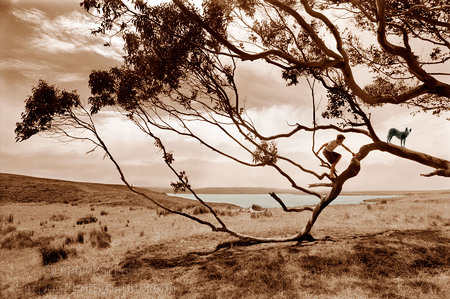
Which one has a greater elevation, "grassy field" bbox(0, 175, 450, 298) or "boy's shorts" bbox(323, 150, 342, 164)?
"boy's shorts" bbox(323, 150, 342, 164)

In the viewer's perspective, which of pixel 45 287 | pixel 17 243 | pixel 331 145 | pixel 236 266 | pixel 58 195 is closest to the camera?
pixel 45 287

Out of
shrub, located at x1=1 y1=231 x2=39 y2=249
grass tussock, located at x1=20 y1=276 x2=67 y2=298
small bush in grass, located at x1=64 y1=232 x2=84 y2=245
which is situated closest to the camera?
grass tussock, located at x1=20 y1=276 x2=67 y2=298

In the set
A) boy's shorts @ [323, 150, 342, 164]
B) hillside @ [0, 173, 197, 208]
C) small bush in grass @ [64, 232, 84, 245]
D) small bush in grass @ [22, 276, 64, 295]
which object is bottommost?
small bush in grass @ [22, 276, 64, 295]

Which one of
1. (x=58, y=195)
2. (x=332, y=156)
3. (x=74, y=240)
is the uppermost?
(x=332, y=156)

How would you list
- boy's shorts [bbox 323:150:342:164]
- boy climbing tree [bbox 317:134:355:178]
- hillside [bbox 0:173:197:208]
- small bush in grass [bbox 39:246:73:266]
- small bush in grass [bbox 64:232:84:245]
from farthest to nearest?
hillside [bbox 0:173:197:208], small bush in grass [bbox 64:232:84:245], small bush in grass [bbox 39:246:73:266], boy's shorts [bbox 323:150:342:164], boy climbing tree [bbox 317:134:355:178]

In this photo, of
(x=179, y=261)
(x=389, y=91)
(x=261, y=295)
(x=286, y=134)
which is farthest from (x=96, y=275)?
(x=389, y=91)

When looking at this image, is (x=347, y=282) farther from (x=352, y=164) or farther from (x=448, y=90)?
(x=448, y=90)

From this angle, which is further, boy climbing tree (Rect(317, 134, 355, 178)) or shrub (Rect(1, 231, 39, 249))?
shrub (Rect(1, 231, 39, 249))

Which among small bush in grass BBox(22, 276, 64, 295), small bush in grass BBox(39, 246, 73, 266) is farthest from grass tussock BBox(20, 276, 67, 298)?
small bush in grass BBox(39, 246, 73, 266)

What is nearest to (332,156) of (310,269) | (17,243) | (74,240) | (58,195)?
(310,269)

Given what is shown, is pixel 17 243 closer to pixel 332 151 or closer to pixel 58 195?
pixel 332 151

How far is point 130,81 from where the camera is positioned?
10844 millimetres

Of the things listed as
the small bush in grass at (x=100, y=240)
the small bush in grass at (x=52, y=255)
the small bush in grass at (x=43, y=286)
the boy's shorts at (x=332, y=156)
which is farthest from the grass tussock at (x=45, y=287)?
the boy's shorts at (x=332, y=156)

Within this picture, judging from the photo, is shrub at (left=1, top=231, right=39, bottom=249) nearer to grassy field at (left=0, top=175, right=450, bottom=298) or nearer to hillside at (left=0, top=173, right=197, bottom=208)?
grassy field at (left=0, top=175, right=450, bottom=298)
